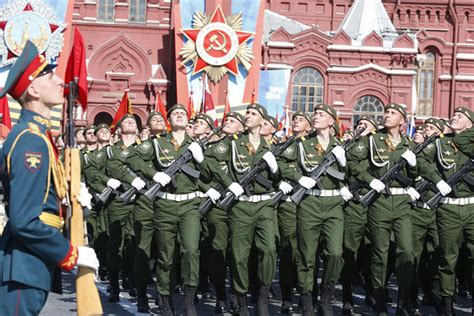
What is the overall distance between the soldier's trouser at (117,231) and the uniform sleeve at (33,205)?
6263mm

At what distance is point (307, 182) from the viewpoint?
9125mm

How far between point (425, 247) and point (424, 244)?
0.08m

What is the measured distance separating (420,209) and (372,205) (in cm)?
110

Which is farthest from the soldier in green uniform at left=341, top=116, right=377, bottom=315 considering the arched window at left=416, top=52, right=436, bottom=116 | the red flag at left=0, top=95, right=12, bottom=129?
the arched window at left=416, top=52, right=436, bottom=116

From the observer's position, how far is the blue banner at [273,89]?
112ft

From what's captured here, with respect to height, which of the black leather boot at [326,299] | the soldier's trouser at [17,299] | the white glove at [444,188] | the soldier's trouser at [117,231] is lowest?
the black leather boot at [326,299]

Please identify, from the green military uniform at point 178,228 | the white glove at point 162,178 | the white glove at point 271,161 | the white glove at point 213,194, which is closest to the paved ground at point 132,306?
the green military uniform at point 178,228

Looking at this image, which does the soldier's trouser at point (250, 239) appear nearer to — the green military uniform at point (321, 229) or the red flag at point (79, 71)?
the green military uniform at point (321, 229)

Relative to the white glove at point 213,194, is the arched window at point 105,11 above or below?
above

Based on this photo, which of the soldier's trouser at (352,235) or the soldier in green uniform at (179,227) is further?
the soldier's trouser at (352,235)

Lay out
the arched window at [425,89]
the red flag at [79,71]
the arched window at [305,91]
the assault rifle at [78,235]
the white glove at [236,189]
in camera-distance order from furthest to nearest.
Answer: the arched window at [425,89] → the arched window at [305,91] → the white glove at [236,189] → the red flag at [79,71] → the assault rifle at [78,235]

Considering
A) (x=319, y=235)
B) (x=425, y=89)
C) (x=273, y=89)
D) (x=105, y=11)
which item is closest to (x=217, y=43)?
(x=273, y=89)

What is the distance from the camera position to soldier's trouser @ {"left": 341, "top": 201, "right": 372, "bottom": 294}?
1000 cm

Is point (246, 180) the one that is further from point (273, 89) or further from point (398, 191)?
point (273, 89)
